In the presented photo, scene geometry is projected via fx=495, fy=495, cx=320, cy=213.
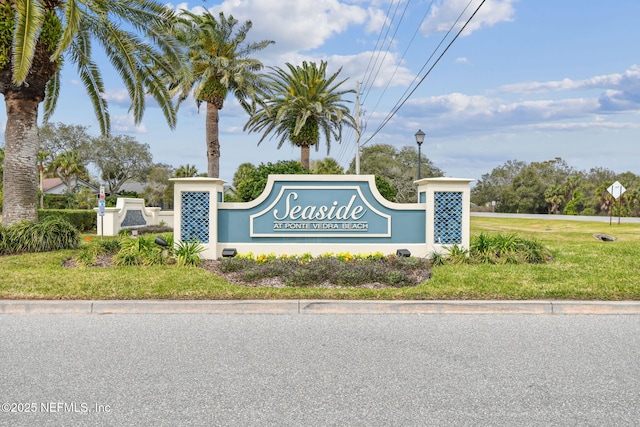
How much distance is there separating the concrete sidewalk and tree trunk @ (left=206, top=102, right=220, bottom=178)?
18.9m

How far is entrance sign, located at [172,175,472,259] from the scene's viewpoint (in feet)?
37.6

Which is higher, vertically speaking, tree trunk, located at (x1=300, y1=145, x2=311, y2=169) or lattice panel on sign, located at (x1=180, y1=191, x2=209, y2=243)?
tree trunk, located at (x1=300, y1=145, x2=311, y2=169)

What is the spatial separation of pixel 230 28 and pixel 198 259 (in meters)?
18.8

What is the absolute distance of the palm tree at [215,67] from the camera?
25.0 metres

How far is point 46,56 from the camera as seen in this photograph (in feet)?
40.7

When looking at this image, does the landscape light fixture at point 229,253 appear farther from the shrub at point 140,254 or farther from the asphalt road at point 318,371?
the asphalt road at point 318,371

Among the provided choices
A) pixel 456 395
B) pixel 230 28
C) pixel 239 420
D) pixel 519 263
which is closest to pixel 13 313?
pixel 239 420

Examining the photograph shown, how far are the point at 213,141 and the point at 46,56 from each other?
45.1 feet

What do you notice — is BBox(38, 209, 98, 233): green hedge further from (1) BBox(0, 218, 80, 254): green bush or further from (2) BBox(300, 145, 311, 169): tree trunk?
(1) BBox(0, 218, 80, 254): green bush

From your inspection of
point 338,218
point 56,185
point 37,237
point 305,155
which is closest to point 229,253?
point 338,218

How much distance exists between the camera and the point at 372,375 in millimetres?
4602

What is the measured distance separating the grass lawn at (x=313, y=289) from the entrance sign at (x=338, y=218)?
64.8 inches

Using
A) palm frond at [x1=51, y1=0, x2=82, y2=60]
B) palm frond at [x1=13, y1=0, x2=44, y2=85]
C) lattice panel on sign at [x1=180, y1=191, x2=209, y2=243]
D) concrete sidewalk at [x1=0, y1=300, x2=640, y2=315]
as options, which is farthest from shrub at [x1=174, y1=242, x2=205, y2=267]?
palm frond at [x1=51, y1=0, x2=82, y2=60]

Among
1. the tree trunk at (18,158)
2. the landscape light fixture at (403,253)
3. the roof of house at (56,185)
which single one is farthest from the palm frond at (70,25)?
the roof of house at (56,185)
